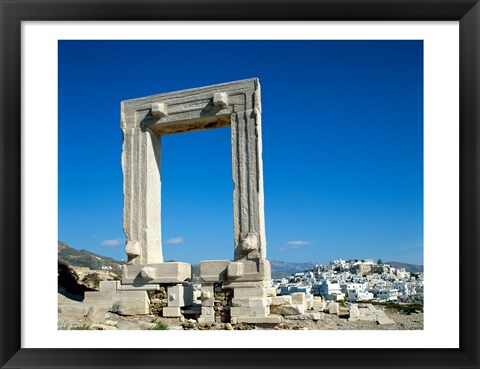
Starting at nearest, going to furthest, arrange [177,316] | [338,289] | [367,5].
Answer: [367,5]
[177,316]
[338,289]

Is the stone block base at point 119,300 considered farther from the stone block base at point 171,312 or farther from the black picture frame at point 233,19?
the black picture frame at point 233,19

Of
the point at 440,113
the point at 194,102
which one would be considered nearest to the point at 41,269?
the point at 440,113

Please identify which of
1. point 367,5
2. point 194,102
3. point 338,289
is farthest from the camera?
point 338,289

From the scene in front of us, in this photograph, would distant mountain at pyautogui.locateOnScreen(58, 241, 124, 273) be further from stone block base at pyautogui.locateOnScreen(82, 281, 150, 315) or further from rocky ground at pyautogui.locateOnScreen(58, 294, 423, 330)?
rocky ground at pyautogui.locateOnScreen(58, 294, 423, 330)

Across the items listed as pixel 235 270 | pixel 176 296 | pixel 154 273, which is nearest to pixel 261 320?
→ pixel 235 270

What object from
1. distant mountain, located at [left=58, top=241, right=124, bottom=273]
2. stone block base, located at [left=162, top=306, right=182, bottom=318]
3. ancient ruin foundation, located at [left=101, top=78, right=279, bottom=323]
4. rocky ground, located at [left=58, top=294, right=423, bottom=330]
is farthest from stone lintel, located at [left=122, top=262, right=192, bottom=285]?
distant mountain, located at [left=58, top=241, right=124, bottom=273]

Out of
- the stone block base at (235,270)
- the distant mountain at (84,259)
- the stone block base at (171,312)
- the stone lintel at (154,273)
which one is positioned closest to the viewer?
the stone block base at (235,270)

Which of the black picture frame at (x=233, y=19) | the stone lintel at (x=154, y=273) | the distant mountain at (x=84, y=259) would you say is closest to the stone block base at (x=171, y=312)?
the stone lintel at (x=154, y=273)

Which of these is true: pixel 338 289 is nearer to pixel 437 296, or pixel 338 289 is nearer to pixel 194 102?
pixel 194 102
